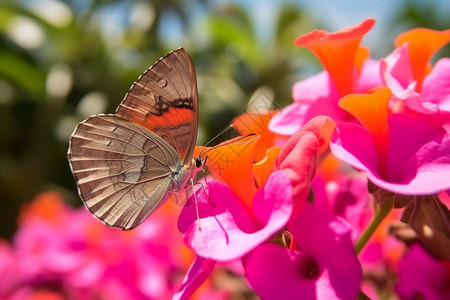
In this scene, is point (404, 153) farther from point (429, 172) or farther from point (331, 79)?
point (331, 79)

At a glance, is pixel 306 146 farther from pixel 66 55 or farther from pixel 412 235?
pixel 66 55

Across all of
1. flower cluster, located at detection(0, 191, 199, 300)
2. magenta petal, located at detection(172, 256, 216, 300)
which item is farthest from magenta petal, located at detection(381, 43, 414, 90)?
flower cluster, located at detection(0, 191, 199, 300)

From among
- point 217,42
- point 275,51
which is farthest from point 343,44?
point 275,51

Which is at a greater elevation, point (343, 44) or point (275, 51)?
point (343, 44)

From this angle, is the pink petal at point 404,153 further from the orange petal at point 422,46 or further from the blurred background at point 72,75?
the blurred background at point 72,75

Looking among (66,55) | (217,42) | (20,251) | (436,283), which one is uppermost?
(436,283)

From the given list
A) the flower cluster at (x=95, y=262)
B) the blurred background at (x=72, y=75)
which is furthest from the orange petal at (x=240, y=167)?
the blurred background at (x=72, y=75)

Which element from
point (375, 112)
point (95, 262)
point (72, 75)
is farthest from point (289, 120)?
point (72, 75)
